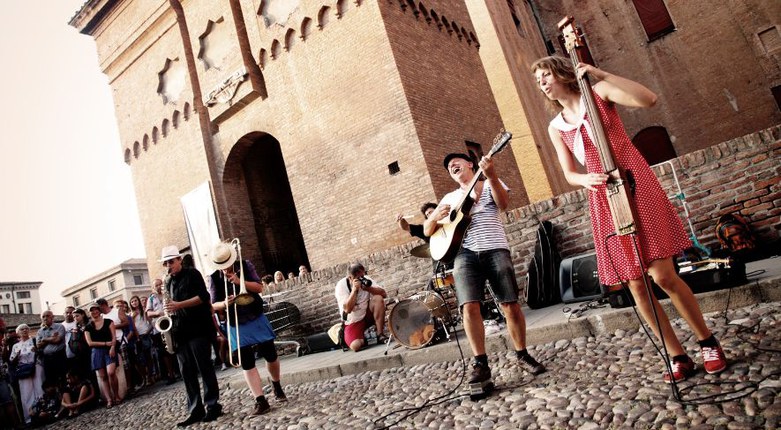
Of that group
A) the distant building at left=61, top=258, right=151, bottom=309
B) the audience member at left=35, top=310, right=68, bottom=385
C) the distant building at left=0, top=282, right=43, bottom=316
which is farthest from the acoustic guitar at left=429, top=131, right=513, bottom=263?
the distant building at left=0, top=282, right=43, bottom=316

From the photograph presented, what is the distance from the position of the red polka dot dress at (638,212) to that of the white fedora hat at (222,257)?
134 inches

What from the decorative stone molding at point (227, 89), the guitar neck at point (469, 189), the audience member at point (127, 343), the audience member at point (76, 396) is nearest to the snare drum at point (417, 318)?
the guitar neck at point (469, 189)

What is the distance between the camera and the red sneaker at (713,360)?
7.68ft

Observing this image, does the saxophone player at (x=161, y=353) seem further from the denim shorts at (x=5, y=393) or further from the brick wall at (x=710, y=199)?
the brick wall at (x=710, y=199)

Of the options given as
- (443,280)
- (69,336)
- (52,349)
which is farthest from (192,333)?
(52,349)

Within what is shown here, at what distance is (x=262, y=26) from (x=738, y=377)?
42.1ft

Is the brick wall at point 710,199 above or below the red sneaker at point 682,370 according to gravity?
above

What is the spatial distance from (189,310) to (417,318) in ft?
8.51

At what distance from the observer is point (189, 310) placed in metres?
4.73

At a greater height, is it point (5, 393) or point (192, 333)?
point (192, 333)

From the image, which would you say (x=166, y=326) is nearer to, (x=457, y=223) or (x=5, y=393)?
(x=457, y=223)

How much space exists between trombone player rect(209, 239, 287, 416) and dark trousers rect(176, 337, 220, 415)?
11.9 inches

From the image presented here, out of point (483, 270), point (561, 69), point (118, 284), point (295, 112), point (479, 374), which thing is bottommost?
point (479, 374)

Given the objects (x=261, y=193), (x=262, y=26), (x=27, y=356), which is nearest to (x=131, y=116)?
(x=261, y=193)
